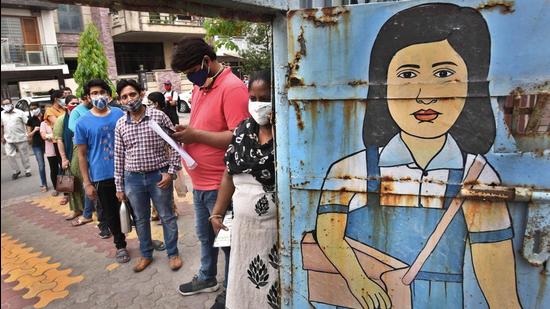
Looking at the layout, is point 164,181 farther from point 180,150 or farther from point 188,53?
point 188,53

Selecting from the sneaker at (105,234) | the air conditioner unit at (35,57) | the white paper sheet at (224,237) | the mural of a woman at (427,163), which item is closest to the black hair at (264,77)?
the mural of a woman at (427,163)

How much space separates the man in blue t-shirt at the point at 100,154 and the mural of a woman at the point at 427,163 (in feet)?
8.45

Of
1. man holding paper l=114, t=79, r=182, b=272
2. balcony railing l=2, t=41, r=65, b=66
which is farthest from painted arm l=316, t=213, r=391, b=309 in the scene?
balcony railing l=2, t=41, r=65, b=66

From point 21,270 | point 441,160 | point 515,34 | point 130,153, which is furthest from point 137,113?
point 515,34

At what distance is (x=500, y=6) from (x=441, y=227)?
2.67ft

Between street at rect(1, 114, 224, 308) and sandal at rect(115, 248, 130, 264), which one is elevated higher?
sandal at rect(115, 248, 130, 264)

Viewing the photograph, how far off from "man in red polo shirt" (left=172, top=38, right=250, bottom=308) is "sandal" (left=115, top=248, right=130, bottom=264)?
148cm

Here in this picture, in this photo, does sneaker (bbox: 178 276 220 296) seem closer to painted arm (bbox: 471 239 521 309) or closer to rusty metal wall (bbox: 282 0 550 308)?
rusty metal wall (bbox: 282 0 550 308)

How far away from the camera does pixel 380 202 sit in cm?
146

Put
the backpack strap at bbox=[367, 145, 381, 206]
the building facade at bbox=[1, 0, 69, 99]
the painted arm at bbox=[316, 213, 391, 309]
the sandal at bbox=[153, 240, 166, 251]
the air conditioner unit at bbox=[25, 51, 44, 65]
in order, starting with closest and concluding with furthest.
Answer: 1. the backpack strap at bbox=[367, 145, 381, 206]
2. the painted arm at bbox=[316, 213, 391, 309]
3. the sandal at bbox=[153, 240, 166, 251]
4. the building facade at bbox=[1, 0, 69, 99]
5. the air conditioner unit at bbox=[25, 51, 44, 65]

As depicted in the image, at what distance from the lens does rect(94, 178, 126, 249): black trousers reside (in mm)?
3396

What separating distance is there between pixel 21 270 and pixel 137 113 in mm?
1973

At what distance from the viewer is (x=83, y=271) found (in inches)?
129

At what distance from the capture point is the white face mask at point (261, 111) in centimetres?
181
